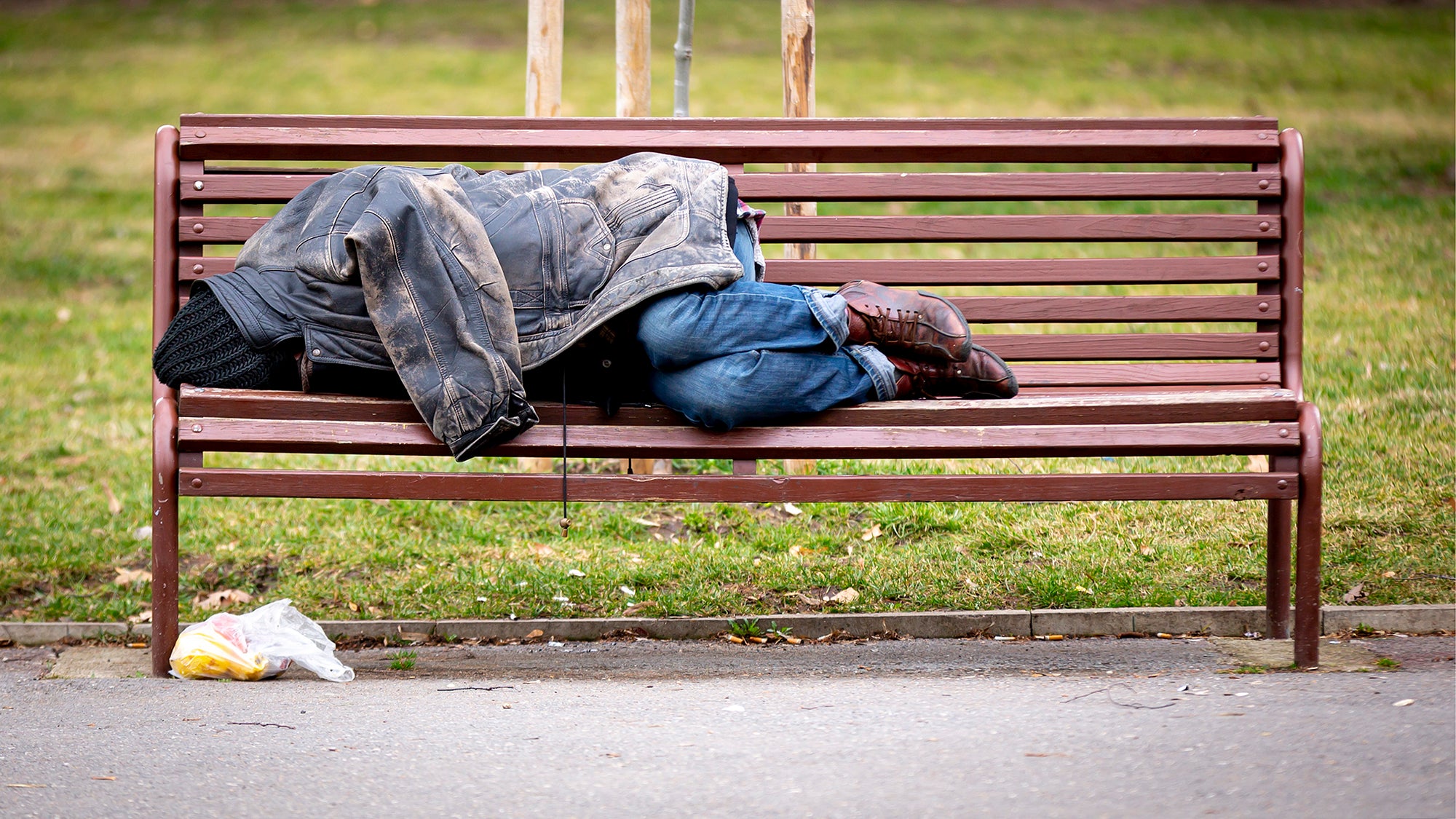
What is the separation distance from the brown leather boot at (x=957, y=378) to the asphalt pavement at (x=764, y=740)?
699mm

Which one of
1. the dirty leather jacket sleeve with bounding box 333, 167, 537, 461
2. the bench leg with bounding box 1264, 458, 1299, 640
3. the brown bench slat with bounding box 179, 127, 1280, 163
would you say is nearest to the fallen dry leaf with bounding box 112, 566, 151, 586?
the brown bench slat with bounding box 179, 127, 1280, 163

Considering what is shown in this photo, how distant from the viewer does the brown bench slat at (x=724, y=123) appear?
393cm

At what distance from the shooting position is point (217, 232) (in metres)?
3.92

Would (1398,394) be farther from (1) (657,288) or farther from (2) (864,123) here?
(1) (657,288)

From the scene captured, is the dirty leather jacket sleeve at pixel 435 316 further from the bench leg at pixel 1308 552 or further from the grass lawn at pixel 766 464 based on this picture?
the bench leg at pixel 1308 552

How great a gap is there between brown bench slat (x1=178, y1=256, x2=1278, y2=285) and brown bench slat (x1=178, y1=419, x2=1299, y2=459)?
0.72 meters

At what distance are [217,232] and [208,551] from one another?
47.5 inches

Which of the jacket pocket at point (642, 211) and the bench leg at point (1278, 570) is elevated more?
the jacket pocket at point (642, 211)

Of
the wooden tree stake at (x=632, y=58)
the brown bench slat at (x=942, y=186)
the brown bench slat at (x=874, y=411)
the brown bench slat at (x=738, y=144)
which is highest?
the wooden tree stake at (x=632, y=58)

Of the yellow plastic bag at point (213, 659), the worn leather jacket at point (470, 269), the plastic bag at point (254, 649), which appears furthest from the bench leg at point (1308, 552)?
the yellow plastic bag at point (213, 659)

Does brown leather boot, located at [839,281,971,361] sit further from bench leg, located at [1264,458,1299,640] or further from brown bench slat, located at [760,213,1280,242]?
bench leg, located at [1264,458,1299,640]

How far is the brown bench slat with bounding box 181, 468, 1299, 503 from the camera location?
336 cm

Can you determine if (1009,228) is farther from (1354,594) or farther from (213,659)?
(213,659)

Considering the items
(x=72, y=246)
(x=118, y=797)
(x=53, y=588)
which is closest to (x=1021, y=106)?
(x=72, y=246)
